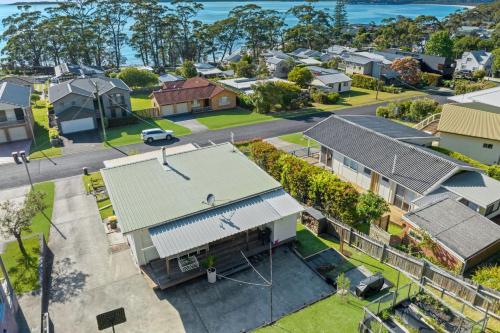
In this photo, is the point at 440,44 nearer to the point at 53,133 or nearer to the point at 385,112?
the point at 385,112

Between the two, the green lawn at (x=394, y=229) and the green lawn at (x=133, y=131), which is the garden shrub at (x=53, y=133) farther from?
the green lawn at (x=394, y=229)

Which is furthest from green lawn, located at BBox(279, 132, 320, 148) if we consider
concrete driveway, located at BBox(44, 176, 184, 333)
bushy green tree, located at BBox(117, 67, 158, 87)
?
bushy green tree, located at BBox(117, 67, 158, 87)

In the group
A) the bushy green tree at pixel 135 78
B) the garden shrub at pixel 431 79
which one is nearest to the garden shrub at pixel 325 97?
the garden shrub at pixel 431 79

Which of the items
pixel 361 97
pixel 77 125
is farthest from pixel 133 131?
pixel 361 97

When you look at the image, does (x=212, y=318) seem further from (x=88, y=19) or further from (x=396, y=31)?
(x=396, y=31)

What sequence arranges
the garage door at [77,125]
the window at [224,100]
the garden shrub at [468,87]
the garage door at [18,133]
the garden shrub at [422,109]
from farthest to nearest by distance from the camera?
1. the garden shrub at [468,87]
2. the window at [224,100]
3. the garden shrub at [422,109]
4. the garage door at [77,125]
5. the garage door at [18,133]

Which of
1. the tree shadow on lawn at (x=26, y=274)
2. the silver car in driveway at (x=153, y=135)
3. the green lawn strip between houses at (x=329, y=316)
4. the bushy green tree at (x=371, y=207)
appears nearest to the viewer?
the green lawn strip between houses at (x=329, y=316)

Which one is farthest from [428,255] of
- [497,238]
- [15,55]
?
[15,55]
